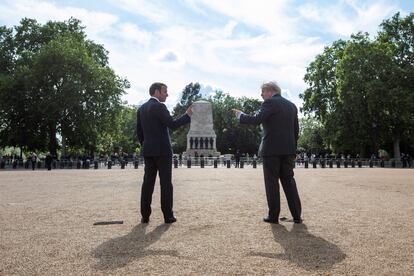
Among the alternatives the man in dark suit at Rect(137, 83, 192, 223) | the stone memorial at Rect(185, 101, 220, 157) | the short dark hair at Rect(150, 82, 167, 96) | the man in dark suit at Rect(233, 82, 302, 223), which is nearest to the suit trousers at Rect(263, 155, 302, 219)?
the man in dark suit at Rect(233, 82, 302, 223)

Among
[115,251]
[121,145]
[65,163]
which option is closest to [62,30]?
[65,163]

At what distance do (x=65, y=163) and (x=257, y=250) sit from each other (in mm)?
44571

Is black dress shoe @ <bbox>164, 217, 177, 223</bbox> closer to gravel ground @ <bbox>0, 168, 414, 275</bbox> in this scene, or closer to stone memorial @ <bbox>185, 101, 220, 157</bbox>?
gravel ground @ <bbox>0, 168, 414, 275</bbox>

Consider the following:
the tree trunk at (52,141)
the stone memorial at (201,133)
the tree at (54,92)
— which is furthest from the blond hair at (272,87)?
the stone memorial at (201,133)

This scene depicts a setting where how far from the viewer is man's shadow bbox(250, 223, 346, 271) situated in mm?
4735

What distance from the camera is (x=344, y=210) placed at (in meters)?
8.95

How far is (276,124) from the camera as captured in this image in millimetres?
7742

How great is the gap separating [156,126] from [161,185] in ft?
3.17

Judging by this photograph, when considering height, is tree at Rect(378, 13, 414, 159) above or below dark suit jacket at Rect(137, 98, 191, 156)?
above

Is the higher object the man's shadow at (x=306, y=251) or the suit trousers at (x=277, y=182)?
the suit trousers at (x=277, y=182)

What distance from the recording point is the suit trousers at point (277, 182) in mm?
7512

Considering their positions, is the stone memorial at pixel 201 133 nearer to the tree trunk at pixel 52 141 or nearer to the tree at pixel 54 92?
the tree at pixel 54 92

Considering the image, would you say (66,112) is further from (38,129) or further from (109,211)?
(109,211)

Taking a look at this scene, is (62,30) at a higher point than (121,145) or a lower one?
higher
